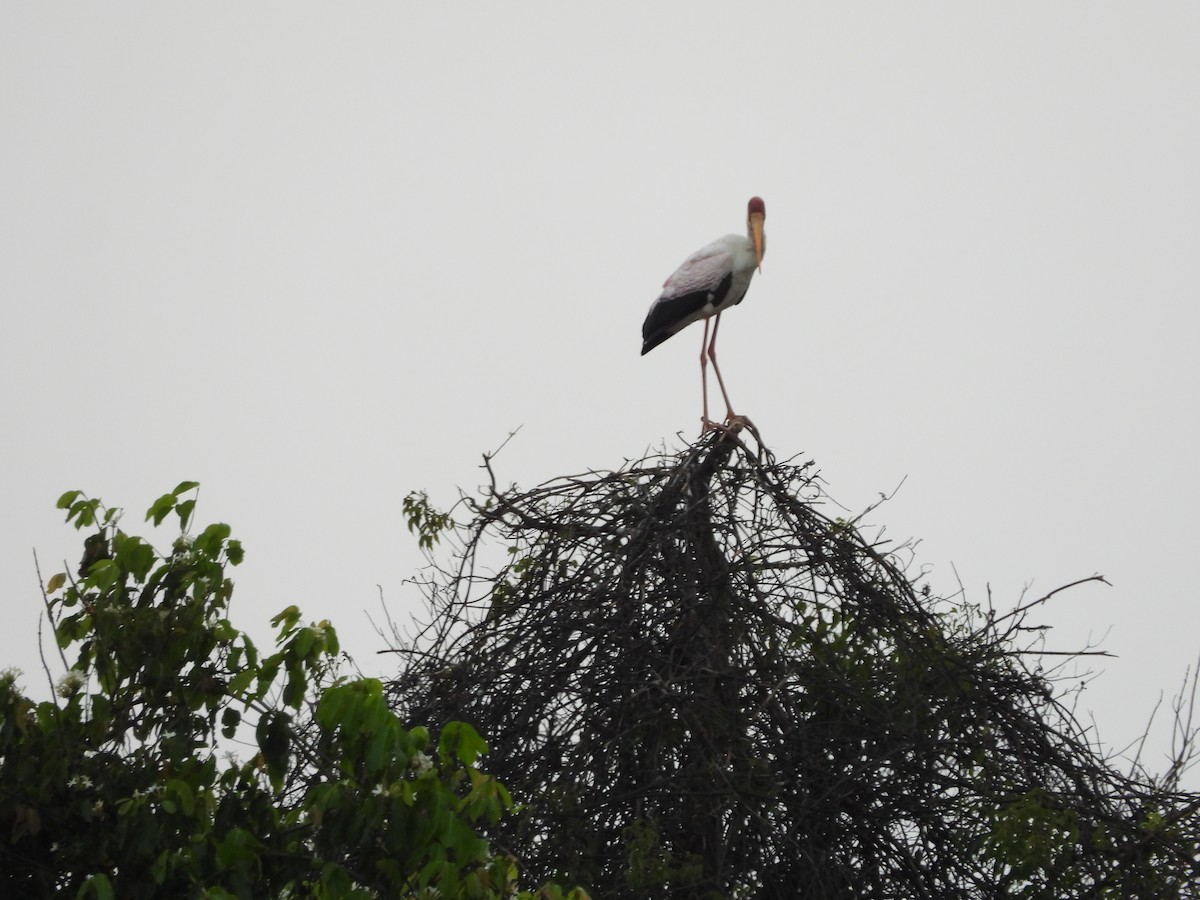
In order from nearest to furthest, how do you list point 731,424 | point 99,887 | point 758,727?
point 99,887, point 758,727, point 731,424

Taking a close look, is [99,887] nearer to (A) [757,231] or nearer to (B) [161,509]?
→ (B) [161,509]

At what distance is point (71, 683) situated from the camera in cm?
336

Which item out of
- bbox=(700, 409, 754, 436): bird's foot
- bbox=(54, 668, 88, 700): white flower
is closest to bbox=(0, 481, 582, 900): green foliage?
bbox=(54, 668, 88, 700): white flower

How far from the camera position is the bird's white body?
8.02m

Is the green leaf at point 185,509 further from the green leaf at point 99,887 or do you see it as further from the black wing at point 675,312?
the black wing at point 675,312

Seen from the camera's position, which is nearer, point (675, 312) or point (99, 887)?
point (99, 887)

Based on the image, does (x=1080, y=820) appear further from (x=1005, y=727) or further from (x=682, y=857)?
(x=682, y=857)

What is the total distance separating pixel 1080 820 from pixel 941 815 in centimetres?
48

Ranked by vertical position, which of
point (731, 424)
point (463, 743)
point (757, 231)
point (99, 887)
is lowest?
point (99, 887)

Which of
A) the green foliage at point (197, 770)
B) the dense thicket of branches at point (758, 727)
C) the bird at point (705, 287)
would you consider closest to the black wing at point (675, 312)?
the bird at point (705, 287)

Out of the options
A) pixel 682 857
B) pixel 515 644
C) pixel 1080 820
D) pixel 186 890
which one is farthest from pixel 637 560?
pixel 186 890

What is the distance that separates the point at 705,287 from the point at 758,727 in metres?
4.06

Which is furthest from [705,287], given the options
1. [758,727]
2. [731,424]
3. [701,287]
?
[758,727]

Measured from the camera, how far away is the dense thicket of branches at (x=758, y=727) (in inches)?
164
